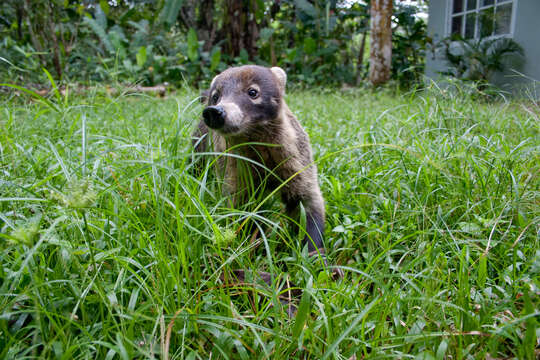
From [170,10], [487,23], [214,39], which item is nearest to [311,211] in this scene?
[487,23]

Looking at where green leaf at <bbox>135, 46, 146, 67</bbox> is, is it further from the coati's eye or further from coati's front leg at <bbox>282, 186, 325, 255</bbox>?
coati's front leg at <bbox>282, 186, 325, 255</bbox>

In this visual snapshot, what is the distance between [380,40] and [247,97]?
676cm

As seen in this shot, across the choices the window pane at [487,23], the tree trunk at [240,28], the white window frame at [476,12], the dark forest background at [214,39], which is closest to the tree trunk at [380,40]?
the dark forest background at [214,39]

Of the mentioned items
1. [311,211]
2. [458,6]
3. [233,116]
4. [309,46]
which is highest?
[458,6]

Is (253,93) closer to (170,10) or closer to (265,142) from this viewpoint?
(265,142)

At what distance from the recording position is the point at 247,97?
234 cm

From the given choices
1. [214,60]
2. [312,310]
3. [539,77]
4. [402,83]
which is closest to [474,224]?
[312,310]

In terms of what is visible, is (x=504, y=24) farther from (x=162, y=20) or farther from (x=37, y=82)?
(x=37, y=82)

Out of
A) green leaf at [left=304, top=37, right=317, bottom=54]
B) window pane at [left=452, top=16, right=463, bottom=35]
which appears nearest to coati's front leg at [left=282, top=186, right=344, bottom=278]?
green leaf at [left=304, top=37, right=317, bottom=54]

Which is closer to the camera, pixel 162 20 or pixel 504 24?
pixel 504 24

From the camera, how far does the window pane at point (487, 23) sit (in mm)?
7953

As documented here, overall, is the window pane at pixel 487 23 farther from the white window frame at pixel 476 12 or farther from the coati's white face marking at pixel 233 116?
the coati's white face marking at pixel 233 116

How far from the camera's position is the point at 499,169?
229cm

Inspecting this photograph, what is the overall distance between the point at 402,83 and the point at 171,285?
33.2 ft
